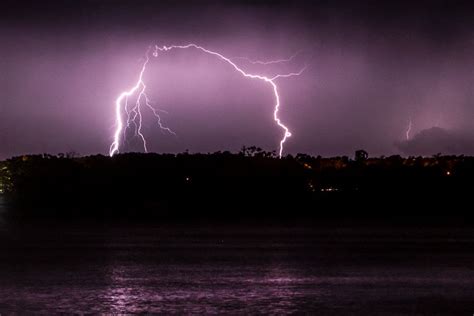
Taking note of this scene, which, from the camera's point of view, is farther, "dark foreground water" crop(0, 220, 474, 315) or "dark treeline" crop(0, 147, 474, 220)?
"dark treeline" crop(0, 147, 474, 220)

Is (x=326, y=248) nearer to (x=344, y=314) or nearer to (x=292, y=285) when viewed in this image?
(x=292, y=285)

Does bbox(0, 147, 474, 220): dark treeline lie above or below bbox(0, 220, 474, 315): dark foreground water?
above

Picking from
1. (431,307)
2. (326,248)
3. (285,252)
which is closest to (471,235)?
(326,248)

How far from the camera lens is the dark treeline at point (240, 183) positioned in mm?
47188

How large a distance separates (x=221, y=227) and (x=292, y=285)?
52.1 ft

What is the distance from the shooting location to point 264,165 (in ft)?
168

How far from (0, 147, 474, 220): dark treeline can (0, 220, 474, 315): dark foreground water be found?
2279 centimetres

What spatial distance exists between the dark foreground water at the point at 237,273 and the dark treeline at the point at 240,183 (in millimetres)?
22794

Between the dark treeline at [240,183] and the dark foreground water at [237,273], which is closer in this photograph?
the dark foreground water at [237,273]

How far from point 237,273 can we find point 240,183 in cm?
3485

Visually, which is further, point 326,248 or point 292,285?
point 326,248

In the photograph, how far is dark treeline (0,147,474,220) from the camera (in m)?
47.2

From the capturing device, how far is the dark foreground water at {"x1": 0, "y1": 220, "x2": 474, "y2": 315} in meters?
11.1

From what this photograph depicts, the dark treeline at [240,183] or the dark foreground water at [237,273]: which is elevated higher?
the dark treeline at [240,183]
